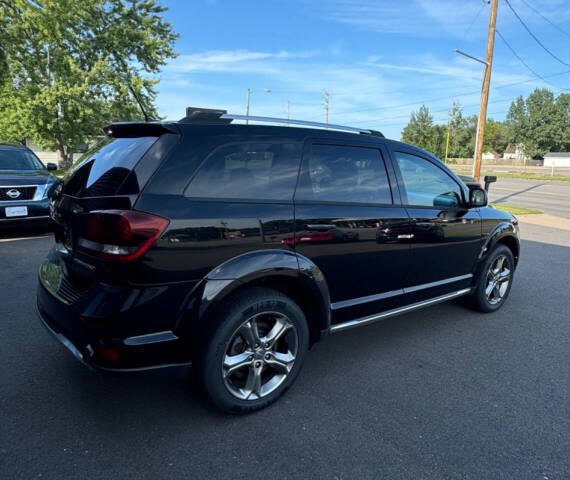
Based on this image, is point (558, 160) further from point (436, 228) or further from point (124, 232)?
point (124, 232)

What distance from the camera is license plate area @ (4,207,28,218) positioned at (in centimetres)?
679

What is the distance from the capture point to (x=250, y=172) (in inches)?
101

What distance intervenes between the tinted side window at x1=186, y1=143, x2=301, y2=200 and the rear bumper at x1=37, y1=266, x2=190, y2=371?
0.79 m

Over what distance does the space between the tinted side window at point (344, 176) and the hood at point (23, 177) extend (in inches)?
242

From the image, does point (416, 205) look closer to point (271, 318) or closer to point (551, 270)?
point (271, 318)

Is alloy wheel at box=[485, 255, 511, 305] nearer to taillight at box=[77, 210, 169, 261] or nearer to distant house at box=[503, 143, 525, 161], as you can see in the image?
taillight at box=[77, 210, 169, 261]

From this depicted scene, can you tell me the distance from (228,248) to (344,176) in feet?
3.76

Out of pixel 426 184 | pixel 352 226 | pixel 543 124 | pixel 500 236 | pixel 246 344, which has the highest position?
pixel 543 124

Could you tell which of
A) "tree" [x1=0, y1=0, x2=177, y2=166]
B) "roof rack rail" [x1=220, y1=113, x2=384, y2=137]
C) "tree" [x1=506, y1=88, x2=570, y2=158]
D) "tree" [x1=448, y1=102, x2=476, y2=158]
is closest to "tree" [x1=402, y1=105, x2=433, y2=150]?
"tree" [x1=448, y1=102, x2=476, y2=158]

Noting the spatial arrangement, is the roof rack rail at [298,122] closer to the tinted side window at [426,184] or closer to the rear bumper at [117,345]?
the tinted side window at [426,184]

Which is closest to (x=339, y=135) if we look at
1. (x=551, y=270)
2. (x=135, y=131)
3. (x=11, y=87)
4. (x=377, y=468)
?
(x=135, y=131)

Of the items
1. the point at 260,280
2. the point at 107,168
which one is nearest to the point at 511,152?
the point at 260,280

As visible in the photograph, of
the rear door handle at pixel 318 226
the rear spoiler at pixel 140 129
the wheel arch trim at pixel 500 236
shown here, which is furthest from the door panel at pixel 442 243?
the rear spoiler at pixel 140 129

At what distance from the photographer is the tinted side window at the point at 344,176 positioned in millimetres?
2822
